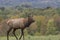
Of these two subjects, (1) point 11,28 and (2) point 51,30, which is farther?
(2) point 51,30

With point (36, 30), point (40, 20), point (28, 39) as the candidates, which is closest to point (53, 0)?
point (40, 20)

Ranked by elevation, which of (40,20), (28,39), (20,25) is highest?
(20,25)

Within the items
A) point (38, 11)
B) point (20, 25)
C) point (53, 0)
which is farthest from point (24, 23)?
point (38, 11)

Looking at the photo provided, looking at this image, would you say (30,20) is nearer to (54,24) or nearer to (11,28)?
(11,28)

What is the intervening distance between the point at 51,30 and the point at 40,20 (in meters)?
2.65

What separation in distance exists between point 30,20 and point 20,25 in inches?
17.6

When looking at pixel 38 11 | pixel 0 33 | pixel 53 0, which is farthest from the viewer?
pixel 38 11

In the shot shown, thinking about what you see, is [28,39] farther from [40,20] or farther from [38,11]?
[38,11]

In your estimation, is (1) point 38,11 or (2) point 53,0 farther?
(1) point 38,11

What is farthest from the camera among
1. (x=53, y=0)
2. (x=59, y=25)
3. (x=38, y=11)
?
(x=38, y=11)

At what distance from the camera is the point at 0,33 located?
14500mm

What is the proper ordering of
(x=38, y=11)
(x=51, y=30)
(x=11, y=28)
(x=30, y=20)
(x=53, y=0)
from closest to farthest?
(x=30, y=20) < (x=11, y=28) < (x=51, y=30) < (x=53, y=0) < (x=38, y=11)

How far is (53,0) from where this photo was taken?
898 inches

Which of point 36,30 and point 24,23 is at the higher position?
point 24,23
